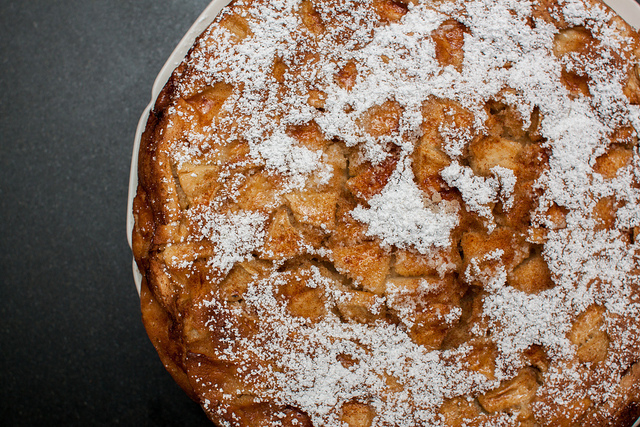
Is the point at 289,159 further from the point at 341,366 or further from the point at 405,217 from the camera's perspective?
the point at 341,366

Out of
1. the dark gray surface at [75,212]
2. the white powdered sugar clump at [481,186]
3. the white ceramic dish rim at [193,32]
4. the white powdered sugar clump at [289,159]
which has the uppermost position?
the white ceramic dish rim at [193,32]

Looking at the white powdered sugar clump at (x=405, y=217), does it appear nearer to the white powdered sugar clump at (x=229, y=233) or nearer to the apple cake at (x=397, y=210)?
the apple cake at (x=397, y=210)

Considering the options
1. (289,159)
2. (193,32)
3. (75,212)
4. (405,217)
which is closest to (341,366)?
(405,217)

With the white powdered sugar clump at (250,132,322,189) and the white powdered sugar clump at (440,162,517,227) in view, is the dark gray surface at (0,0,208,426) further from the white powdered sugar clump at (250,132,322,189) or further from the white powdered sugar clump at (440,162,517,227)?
the white powdered sugar clump at (440,162,517,227)

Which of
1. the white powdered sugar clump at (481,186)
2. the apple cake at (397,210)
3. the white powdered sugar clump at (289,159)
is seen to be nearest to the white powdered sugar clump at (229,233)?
the apple cake at (397,210)

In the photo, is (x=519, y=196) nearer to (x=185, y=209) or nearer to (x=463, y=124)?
(x=463, y=124)

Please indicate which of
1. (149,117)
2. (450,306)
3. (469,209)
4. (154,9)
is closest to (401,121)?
(469,209)
